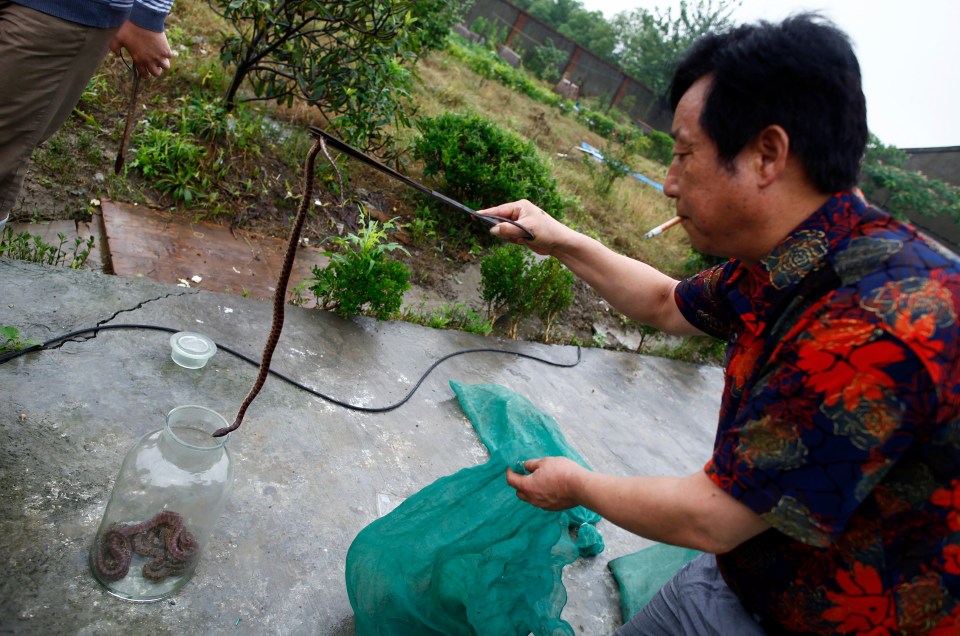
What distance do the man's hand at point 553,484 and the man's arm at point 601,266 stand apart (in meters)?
0.72

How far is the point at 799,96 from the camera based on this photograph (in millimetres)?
1196

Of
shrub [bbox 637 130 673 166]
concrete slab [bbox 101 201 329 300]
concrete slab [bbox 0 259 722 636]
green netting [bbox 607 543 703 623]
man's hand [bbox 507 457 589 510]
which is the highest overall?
shrub [bbox 637 130 673 166]

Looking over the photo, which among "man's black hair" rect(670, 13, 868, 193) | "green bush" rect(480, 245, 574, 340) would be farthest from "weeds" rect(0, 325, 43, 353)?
"green bush" rect(480, 245, 574, 340)

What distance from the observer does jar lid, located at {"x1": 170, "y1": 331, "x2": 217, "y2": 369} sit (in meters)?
2.62

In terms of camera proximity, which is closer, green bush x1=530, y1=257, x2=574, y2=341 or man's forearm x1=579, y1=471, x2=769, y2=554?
man's forearm x1=579, y1=471, x2=769, y2=554

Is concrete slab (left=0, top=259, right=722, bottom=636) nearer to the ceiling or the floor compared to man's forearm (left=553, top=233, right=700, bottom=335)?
nearer to the floor

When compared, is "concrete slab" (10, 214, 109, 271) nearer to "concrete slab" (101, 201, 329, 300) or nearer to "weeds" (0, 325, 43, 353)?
"concrete slab" (101, 201, 329, 300)

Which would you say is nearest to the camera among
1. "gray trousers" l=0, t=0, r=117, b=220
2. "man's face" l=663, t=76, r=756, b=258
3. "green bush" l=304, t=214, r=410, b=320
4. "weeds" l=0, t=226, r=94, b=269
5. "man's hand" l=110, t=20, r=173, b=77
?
"man's face" l=663, t=76, r=756, b=258

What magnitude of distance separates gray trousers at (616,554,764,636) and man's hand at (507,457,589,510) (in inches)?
17.5

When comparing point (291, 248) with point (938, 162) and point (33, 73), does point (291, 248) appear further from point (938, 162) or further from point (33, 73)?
point (938, 162)

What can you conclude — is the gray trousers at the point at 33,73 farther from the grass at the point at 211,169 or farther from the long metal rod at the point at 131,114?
the grass at the point at 211,169

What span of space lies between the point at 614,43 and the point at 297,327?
138 feet

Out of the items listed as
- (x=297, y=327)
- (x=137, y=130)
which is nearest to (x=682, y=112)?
(x=297, y=327)

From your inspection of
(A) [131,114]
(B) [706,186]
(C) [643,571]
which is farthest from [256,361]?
(B) [706,186]
